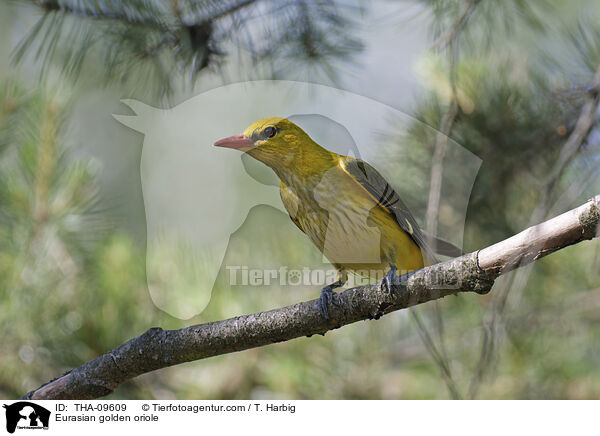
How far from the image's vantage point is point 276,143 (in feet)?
2.98

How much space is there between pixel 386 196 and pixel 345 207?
8 cm

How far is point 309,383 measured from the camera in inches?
37.0

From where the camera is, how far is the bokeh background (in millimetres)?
755

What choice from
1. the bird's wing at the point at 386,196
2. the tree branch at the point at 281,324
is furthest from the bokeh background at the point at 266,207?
the tree branch at the point at 281,324

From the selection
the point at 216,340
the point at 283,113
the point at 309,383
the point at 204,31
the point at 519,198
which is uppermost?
the point at 204,31

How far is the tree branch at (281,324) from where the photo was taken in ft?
1.91

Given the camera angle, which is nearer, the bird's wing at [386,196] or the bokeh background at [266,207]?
the bokeh background at [266,207]

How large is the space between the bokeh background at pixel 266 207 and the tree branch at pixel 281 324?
0.42ft

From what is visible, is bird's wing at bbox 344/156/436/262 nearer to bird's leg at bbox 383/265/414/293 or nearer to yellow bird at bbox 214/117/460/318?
yellow bird at bbox 214/117/460/318

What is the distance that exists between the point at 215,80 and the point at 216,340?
1.31ft

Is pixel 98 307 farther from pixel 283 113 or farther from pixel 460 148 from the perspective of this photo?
pixel 460 148

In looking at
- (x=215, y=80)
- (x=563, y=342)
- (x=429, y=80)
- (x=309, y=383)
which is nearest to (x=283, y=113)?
(x=215, y=80)

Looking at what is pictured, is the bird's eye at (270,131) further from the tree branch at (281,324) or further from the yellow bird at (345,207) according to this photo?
the tree branch at (281,324)
